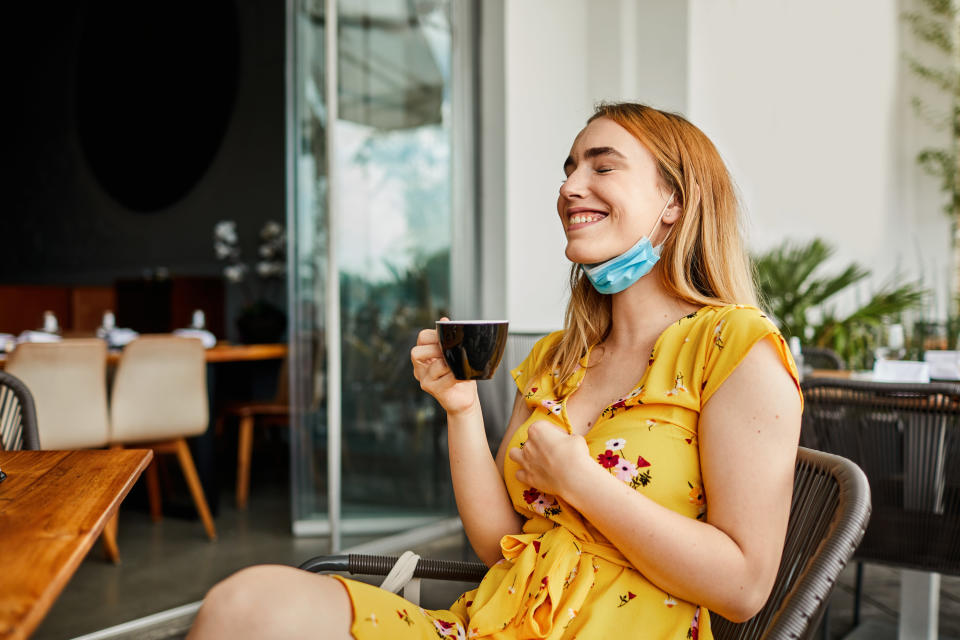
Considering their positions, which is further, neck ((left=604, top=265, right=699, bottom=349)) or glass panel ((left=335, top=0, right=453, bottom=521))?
glass panel ((left=335, top=0, right=453, bottom=521))

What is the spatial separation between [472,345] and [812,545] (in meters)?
0.46

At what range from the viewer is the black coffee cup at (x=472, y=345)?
2.79 ft

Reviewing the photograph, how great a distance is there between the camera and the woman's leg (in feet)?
2.47

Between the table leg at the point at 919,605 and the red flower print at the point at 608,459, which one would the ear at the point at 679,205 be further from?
the table leg at the point at 919,605

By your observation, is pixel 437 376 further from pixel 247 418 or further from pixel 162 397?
pixel 247 418

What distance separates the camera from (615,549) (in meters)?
0.94

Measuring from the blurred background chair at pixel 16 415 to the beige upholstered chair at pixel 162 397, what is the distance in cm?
168

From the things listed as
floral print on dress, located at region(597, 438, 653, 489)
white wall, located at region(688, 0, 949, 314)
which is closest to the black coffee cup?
floral print on dress, located at region(597, 438, 653, 489)

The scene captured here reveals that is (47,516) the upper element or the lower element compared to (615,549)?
upper

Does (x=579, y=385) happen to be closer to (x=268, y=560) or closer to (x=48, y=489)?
(x=48, y=489)

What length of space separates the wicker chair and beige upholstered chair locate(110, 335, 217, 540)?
98.6 inches

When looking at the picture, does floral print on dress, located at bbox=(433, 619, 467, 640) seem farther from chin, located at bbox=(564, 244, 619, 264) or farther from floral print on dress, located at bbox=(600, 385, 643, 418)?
chin, located at bbox=(564, 244, 619, 264)

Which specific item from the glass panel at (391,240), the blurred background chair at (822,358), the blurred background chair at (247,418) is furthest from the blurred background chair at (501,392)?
the blurred background chair at (247,418)

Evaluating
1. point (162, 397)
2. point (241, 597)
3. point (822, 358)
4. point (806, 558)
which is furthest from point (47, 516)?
point (822, 358)
